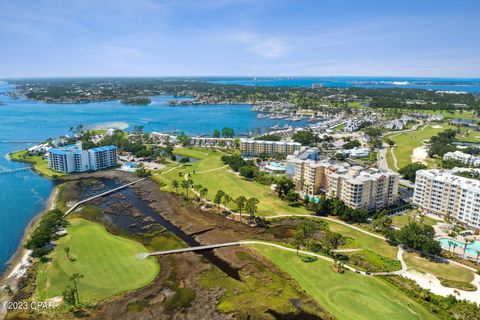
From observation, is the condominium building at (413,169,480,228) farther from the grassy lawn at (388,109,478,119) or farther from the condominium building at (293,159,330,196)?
the grassy lawn at (388,109,478,119)

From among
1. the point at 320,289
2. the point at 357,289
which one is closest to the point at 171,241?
the point at 320,289

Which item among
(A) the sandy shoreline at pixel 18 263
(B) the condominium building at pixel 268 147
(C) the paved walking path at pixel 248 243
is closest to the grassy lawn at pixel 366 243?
(C) the paved walking path at pixel 248 243

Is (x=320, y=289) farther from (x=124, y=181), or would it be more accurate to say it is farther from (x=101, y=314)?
(x=124, y=181)

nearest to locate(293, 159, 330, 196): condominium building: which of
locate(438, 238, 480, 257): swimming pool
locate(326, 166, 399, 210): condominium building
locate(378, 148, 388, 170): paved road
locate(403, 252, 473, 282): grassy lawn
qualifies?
locate(326, 166, 399, 210): condominium building

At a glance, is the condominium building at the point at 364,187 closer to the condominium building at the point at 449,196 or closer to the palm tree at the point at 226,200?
the condominium building at the point at 449,196

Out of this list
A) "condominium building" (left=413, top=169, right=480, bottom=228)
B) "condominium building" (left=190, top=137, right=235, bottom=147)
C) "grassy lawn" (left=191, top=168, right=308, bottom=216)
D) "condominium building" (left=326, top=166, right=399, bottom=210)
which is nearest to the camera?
"condominium building" (left=413, top=169, right=480, bottom=228)

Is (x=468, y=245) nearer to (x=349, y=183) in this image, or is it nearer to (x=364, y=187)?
(x=364, y=187)
